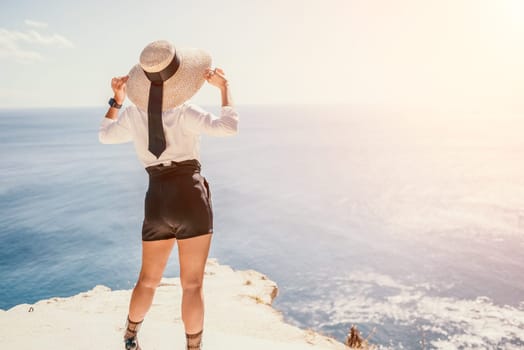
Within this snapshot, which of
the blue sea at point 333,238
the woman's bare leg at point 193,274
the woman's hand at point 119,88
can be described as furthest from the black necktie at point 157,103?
the blue sea at point 333,238

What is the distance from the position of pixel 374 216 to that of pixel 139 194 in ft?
127

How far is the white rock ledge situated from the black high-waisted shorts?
1988 mm

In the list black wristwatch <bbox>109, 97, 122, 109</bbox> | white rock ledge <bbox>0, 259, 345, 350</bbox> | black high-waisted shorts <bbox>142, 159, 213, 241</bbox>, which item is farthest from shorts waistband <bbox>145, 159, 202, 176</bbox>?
white rock ledge <bbox>0, 259, 345, 350</bbox>

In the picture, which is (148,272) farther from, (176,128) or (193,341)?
(176,128)

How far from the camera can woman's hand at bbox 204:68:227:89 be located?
291cm

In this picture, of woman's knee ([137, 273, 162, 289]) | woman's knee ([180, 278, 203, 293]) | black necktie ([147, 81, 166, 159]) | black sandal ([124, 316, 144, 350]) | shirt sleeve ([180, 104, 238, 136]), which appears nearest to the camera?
shirt sleeve ([180, 104, 238, 136])

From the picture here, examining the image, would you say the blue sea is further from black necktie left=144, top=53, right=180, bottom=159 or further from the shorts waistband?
black necktie left=144, top=53, right=180, bottom=159

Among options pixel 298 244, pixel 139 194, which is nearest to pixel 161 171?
pixel 298 244

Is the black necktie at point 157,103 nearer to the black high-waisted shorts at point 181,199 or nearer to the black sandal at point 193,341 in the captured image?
the black high-waisted shorts at point 181,199

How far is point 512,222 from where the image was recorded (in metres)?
50.2

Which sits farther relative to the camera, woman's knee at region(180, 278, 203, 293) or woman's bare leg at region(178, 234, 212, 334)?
woman's knee at region(180, 278, 203, 293)

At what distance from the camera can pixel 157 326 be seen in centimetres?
486

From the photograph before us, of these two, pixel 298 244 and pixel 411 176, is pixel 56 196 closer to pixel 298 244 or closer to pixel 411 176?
pixel 298 244

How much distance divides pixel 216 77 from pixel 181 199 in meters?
0.96
